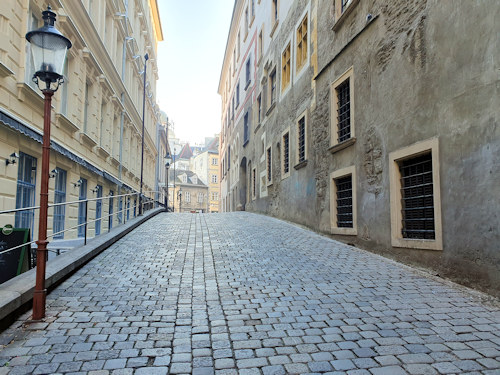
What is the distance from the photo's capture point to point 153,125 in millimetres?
33438

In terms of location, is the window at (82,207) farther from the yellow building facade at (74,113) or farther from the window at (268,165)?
the window at (268,165)

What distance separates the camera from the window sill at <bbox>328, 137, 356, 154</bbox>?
31.8 feet

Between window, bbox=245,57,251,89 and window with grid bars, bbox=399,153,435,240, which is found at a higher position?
window, bbox=245,57,251,89

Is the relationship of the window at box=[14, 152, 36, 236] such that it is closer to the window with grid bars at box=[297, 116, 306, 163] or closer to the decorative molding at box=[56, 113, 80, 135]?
the decorative molding at box=[56, 113, 80, 135]

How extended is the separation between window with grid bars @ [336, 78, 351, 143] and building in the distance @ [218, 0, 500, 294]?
0.10 ft

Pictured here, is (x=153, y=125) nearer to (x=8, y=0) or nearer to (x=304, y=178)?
(x=304, y=178)

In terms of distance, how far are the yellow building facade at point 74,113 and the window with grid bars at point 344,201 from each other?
6.28 metres

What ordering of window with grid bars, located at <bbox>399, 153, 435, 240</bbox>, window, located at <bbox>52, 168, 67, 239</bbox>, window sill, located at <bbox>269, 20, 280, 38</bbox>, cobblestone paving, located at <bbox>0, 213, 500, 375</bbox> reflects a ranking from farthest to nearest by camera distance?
window sill, located at <bbox>269, 20, 280, 38</bbox> → window, located at <bbox>52, 168, 67, 239</bbox> → window with grid bars, located at <bbox>399, 153, 435, 240</bbox> → cobblestone paving, located at <bbox>0, 213, 500, 375</bbox>

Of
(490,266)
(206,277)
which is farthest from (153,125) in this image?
(490,266)

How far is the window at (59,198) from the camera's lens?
1096 centimetres

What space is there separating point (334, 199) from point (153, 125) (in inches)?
1009

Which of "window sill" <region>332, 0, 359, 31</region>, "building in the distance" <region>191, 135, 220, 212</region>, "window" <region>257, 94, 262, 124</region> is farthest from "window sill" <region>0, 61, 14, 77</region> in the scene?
"building in the distance" <region>191, 135, 220, 212</region>

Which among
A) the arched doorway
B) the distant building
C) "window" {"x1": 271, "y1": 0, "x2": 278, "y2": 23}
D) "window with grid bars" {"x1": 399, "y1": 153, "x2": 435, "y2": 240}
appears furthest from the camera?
the distant building

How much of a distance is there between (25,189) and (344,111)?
8450 mm
